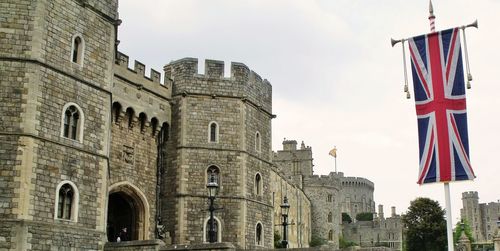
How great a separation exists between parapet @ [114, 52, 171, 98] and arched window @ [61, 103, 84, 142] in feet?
16.3

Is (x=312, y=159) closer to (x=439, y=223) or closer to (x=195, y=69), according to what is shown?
(x=439, y=223)

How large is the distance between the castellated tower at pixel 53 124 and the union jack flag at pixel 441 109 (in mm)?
9982

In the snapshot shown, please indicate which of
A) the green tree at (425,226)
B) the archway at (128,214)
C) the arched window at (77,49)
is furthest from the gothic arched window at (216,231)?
the green tree at (425,226)

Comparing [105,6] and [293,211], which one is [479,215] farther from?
[105,6]

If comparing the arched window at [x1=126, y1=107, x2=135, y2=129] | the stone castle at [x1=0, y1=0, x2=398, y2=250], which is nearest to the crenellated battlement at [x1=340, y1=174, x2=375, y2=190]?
the stone castle at [x1=0, y1=0, x2=398, y2=250]

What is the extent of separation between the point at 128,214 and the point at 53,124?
809 centimetres

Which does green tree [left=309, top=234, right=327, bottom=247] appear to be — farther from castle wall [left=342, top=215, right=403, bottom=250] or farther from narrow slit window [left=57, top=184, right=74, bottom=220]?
narrow slit window [left=57, top=184, right=74, bottom=220]

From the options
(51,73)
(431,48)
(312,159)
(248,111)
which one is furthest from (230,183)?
(312,159)

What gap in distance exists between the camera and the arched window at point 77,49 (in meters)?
20.1

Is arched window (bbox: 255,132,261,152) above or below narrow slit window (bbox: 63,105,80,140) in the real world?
above

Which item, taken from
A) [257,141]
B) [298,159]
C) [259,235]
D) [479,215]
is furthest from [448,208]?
[479,215]

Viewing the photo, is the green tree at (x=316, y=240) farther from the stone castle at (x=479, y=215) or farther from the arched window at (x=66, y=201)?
the stone castle at (x=479, y=215)

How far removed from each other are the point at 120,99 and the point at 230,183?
5550mm

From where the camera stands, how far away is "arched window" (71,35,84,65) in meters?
20.1
